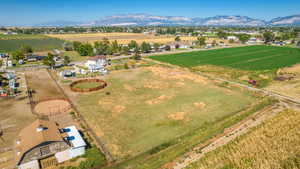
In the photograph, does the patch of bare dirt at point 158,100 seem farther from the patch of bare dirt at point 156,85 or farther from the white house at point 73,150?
the white house at point 73,150

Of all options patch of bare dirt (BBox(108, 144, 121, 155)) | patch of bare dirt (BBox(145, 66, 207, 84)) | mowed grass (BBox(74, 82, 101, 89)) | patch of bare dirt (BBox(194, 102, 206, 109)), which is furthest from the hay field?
patch of bare dirt (BBox(108, 144, 121, 155))

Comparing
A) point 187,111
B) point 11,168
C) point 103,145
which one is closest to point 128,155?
point 103,145

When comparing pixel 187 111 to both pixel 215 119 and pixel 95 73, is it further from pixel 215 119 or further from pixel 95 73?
pixel 95 73

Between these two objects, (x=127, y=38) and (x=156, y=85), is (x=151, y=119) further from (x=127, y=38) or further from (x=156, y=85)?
(x=127, y=38)

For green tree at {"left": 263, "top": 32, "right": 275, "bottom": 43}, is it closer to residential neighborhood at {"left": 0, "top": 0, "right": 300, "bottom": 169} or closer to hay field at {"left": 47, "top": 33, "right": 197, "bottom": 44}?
hay field at {"left": 47, "top": 33, "right": 197, "bottom": 44}

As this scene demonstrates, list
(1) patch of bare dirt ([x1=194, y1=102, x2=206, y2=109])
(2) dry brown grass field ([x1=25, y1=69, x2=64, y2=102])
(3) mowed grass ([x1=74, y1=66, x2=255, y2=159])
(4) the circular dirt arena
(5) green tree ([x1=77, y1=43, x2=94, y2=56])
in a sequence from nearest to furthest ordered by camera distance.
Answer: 1. (3) mowed grass ([x1=74, y1=66, x2=255, y2=159])
2. (4) the circular dirt arena
3. (1) patch of bare dirt ([x1=194, y1=102, x2=206, y2=109])
4. (2) dry brown grass field ([x1=25, y1=69, x2=64, y2=102])
5. (5) green tree ([x1=77, y1=43, x2=94, y2=56])

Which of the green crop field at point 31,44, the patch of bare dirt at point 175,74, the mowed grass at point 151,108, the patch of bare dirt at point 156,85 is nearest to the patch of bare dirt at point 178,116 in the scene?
the mowed grass at point 151,108

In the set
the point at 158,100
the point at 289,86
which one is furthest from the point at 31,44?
the point at 289,86
